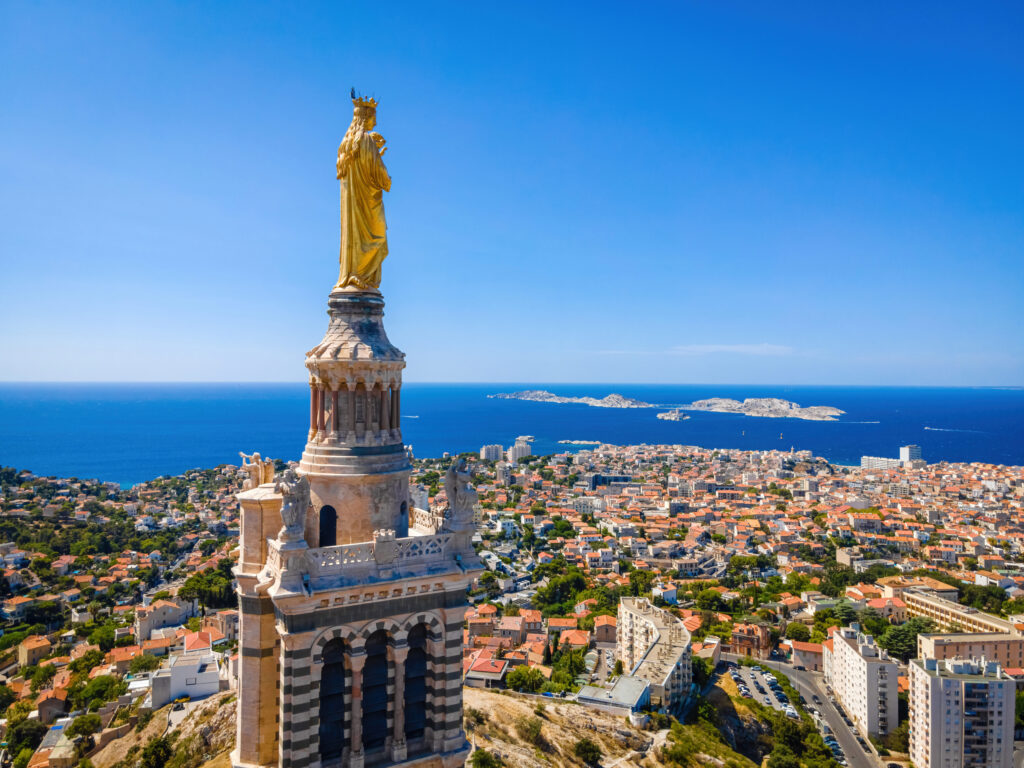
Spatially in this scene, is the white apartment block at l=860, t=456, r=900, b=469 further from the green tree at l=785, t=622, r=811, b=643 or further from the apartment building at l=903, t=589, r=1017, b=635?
the green tree at l=785, t=622, r=811, b=643

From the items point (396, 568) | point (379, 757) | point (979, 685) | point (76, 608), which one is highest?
point (396, 568)

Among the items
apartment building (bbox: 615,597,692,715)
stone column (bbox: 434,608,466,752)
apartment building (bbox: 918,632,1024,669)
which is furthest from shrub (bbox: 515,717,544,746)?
apartment building (bbox: 918,632,1024,669)

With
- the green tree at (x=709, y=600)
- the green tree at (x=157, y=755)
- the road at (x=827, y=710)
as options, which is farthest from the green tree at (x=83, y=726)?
the green tree at (x=709, y=600)

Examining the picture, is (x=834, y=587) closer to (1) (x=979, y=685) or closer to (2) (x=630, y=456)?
(1) (x=979, y=685)

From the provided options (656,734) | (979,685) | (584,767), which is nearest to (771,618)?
(979,685)

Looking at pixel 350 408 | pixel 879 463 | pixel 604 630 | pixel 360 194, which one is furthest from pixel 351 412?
pixel 879 463

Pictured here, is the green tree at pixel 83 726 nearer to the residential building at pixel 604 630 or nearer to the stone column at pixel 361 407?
the stone column at pixel 361 407
